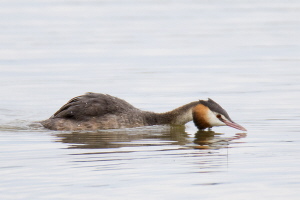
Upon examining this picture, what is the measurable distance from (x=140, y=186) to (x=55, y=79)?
9.98 m

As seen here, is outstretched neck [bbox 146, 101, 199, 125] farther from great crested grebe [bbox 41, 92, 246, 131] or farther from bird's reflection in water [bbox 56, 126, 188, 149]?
bird's reflection in water [bbox 56, 126, 188, 149]

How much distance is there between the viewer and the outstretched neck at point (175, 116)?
1527cm

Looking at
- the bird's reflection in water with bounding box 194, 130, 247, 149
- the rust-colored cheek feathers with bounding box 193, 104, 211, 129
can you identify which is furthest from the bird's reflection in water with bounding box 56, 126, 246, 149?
the rust-colored cheek feathers with bounding box 193, 104, 211, 129

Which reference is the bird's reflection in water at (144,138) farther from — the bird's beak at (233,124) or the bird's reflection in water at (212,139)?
the bird's beak at (233,124)

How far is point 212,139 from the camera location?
13867mm

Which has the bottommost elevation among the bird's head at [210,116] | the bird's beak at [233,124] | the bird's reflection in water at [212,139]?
the bird's reflection in water at [212,139]

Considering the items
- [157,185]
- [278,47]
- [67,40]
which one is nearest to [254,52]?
[278,47]

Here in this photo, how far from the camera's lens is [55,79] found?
772 inches

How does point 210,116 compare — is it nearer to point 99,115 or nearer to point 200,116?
point 200,116

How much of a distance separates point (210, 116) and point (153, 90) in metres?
3.96

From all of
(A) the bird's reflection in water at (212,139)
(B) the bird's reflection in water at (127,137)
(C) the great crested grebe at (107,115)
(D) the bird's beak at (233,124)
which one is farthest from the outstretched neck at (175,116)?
(D) the bird's beak at (233,124)

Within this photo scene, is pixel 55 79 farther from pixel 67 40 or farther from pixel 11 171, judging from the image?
pixel 11 171

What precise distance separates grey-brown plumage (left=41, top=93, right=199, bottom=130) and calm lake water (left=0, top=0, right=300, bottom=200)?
283 mm

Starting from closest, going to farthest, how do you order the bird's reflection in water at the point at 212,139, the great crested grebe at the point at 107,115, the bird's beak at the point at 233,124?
the bird's reflection in water at the point at 212,139 < the bird's beak at the point at 233,124 < the great crested grebe at the point at 107,115
